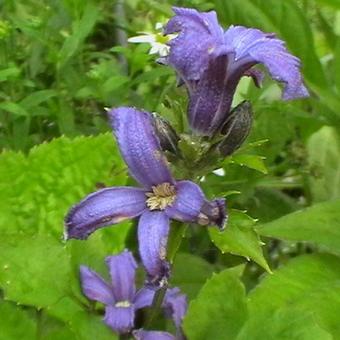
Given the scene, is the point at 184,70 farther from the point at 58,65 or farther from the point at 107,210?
the point at 58,65

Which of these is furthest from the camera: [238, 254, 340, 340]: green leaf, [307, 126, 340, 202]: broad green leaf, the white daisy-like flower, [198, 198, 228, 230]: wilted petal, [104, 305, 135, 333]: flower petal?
[307, 126, 340, 202]: broad green leaf

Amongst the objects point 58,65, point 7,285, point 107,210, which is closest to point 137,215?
point 107,210

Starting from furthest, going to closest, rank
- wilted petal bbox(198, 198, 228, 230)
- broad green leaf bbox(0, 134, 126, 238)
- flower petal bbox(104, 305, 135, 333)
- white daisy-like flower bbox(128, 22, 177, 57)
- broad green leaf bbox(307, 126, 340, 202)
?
broad green leaf bbox(307, 126, 340, 202)
white daisy-like flower bbox(128, 22, 177, 57)
broad green leaf bbox(0, 134, 126, 238)
flower petal bbox(104, 305, 135, 333)
wilted petal bbox(198, 198, 228, 230)

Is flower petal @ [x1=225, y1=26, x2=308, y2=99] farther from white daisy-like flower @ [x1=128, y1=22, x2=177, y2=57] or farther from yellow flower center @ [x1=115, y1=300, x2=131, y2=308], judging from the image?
white daisy-like flower @ [x1=128, y1=22, x2=177, y2=57]

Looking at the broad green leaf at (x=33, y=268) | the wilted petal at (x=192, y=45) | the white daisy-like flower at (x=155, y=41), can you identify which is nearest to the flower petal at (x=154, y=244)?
the wilted petal at (x=192, y=45)

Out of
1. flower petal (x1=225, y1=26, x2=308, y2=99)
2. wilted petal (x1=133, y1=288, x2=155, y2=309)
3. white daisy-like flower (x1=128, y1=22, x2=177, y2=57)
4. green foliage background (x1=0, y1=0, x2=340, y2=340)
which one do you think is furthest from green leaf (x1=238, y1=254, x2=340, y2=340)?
white daisy-like flower (x1=128, y1=22, x2=177, y2=57)

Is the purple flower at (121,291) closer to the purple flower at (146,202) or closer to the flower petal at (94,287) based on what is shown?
the flower petal at (94,287)
